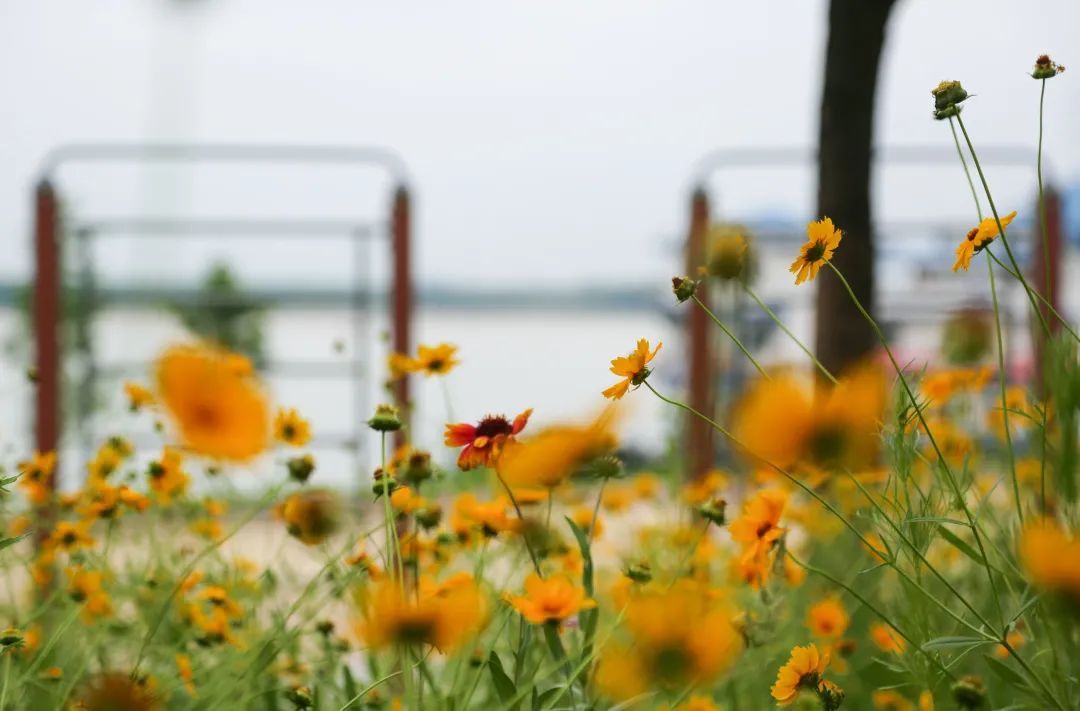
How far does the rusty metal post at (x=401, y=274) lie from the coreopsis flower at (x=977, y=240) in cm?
270

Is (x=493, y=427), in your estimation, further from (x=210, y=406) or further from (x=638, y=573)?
(x=210, y=406)

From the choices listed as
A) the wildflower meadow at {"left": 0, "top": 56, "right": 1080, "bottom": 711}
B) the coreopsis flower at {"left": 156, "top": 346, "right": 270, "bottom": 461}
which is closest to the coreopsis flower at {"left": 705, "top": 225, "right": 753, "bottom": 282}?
the wildflower meadow at {"left": 0, "top": 56, "right": 1080, "bottom": 711}

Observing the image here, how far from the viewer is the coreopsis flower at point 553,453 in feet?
2.29

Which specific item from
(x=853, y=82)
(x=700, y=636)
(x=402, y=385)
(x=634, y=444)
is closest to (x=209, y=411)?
(x=700, y=636)

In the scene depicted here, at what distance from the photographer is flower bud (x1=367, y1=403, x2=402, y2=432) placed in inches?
30.9

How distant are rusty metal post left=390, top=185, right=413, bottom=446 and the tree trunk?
1.72 m

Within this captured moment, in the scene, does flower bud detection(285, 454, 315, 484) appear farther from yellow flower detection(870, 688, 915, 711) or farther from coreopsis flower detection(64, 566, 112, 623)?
yellow flower detection(870, 688, 915, 711)

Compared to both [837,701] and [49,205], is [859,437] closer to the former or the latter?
[837,701]

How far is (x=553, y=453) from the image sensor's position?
704mm

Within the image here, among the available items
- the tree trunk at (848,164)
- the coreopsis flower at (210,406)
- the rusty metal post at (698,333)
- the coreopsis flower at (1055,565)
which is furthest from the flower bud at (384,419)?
the rusty metal post at (698,333)

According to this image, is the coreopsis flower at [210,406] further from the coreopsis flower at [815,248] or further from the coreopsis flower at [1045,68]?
the coreopsis flower at [1045,68]

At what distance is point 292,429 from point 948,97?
67 centimetres

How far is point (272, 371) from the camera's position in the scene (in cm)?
413

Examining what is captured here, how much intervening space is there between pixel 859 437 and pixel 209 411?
0.39 m
